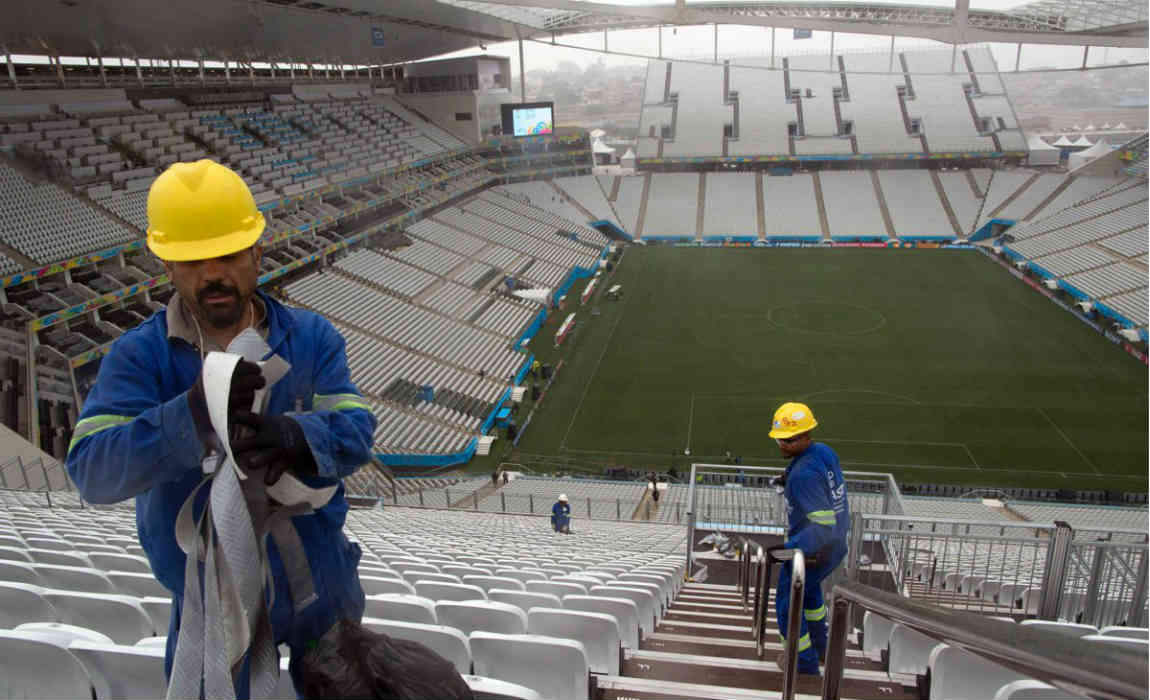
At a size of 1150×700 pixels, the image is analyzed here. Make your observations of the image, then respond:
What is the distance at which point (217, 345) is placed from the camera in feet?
6.56

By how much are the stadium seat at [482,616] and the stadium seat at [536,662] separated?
47 cm

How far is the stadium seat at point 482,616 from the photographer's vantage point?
3.27m

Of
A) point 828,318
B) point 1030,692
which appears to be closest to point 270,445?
point 1030,692

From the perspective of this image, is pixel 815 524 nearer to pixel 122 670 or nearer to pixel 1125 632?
pixel 1125 632

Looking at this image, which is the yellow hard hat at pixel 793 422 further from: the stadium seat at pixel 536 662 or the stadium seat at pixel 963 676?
the stadium seat at pixel 536 662

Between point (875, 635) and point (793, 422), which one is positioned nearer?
point (875, 635)

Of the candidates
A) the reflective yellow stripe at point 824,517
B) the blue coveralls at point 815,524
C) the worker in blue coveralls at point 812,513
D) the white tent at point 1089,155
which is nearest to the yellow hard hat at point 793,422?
the worker in blue coveralls at point 812,513

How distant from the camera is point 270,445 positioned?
5.60 feet

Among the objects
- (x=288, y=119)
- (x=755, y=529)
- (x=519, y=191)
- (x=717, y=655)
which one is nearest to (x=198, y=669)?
(x=717, y=655)

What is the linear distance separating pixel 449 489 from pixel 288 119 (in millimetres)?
24687

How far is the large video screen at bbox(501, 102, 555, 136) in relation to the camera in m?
44.8

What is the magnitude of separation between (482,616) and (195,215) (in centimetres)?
221

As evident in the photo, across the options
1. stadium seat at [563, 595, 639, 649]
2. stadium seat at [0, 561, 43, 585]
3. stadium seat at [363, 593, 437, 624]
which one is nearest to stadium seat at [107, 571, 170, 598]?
stadium seat at [0, 561, 43, 585]

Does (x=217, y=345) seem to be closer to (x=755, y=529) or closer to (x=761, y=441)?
(x=755, y=529)
